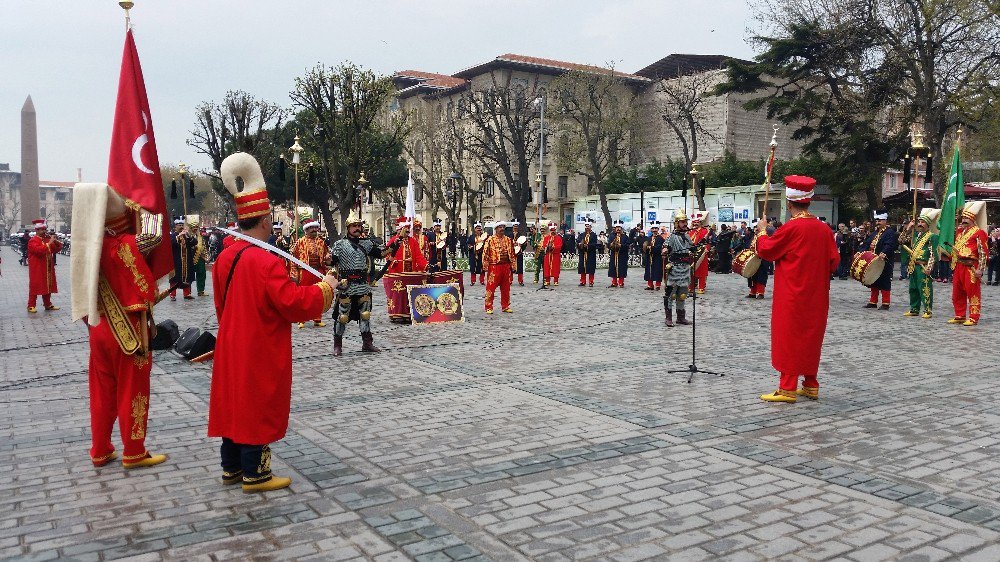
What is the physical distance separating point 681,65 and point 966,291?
54499 mm

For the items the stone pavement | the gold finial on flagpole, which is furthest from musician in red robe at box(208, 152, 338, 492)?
the gold finial on flagpole

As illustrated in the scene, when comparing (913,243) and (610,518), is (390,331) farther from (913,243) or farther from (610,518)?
(913,243)

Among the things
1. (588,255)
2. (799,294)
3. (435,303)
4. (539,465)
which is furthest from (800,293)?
(588,255)

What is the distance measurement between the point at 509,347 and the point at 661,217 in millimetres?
32828

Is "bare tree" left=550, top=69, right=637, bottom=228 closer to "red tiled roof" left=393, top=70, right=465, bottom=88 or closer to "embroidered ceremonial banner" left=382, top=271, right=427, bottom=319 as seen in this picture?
"red tiled roof" left=393, top=70, right=465, bottom=88

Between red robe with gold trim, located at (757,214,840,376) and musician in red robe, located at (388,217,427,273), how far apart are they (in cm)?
805

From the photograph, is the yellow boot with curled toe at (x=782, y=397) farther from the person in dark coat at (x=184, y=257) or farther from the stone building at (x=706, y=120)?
the stone building at (x=706, y=120)

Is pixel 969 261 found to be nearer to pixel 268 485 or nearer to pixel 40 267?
pixel 268 485

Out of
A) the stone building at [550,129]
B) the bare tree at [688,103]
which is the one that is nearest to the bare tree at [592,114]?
the stone building at [550,129]

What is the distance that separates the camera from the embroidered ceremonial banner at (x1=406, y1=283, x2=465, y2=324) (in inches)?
543

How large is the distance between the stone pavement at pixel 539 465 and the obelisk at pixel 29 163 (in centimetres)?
5620

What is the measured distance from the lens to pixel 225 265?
16.6 ft

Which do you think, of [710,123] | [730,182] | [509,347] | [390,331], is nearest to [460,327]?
[390,331]

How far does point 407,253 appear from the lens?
1474 cm
